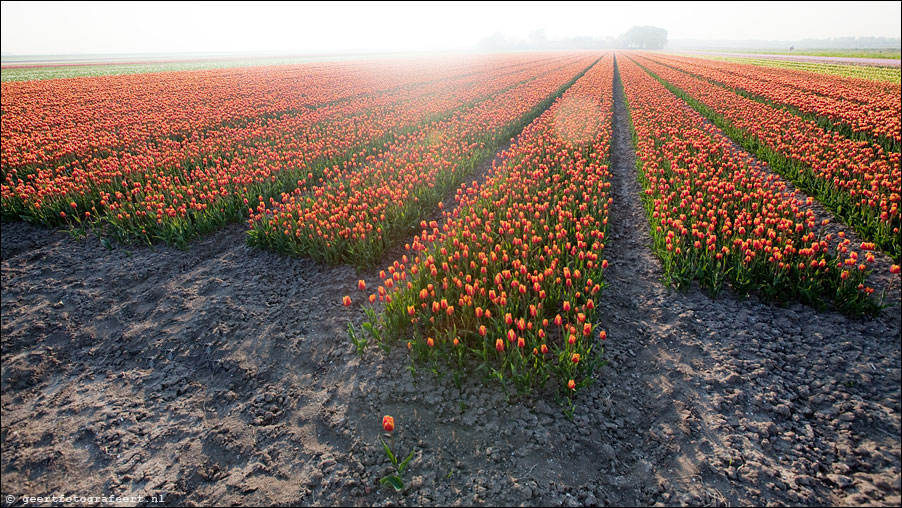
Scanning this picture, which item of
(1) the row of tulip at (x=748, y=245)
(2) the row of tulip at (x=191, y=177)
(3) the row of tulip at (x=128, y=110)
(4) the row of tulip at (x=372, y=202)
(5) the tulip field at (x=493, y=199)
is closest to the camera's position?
(5) the tulip field at (x=493, y=199)

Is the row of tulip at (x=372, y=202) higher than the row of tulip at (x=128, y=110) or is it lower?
lower

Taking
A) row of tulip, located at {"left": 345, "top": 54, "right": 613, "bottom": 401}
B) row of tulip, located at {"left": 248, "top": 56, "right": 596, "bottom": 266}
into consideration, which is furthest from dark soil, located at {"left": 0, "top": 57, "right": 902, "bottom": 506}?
row of tulip, located at {"left": 248, "top": 56, "right": 596, "bottom": 266}

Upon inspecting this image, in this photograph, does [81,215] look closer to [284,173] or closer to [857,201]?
[284,173]

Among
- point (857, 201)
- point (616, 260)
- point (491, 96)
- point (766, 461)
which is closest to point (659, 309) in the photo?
point (616, 260)

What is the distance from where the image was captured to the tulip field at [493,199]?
466 centimetres

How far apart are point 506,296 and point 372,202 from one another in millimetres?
3768

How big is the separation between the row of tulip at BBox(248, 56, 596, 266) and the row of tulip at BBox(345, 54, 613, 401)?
0.83m

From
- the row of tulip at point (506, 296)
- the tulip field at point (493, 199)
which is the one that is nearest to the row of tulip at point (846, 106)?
the tulip field at point (493, 199)

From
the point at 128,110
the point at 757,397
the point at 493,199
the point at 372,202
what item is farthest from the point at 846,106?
the point at 128,110

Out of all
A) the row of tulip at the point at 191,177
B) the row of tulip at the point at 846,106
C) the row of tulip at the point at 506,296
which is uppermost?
the row of tulip at the point at 846,106

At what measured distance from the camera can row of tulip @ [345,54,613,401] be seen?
4035 mm

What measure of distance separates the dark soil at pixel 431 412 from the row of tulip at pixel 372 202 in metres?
1.35

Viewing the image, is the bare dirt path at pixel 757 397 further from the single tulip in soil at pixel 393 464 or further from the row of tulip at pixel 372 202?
the row of tulip at pixel 372 202

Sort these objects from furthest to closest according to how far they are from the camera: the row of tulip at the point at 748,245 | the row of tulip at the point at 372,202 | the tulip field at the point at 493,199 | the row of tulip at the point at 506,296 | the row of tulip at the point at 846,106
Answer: the row of tulip at the point at 846,106 → the row of tulip at the point at 372,202 → the row of tulip at the point at 748,245 → the tulip field at the point at 493,199 → the row of tulip at the point at 506,296
